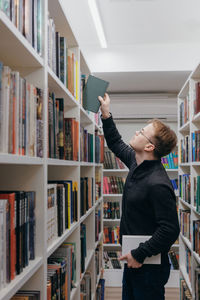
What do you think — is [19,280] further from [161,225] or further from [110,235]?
[110,235]

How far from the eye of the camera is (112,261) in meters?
4.28

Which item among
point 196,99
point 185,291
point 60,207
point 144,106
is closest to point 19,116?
point 60,207

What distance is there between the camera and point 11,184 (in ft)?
3.99

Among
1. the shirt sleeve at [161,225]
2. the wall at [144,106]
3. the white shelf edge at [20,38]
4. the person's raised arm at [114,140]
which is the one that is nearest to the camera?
the white shelf edge at [20,38]

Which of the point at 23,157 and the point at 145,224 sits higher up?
the point at 23,157

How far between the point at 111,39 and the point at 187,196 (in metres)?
1.88

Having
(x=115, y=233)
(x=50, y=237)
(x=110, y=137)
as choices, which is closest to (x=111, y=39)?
(x=110, y=137)

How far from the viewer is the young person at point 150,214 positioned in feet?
5.44

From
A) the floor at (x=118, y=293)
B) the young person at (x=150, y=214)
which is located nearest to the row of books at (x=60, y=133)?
the young person at (x=150, y=214)

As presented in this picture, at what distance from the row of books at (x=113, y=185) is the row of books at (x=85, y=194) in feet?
5.81

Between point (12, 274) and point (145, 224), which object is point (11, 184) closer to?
point (12, 274)

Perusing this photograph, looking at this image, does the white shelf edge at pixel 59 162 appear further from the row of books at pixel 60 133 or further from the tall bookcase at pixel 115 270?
the tall bookcase at pixel 115 270

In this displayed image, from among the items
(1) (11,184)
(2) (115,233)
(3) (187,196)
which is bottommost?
(2) (115,233)

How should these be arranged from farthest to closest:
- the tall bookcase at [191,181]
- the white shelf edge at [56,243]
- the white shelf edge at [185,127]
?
the white shelf edge at [185,127]
the tall bookcase at [191,181]
the white shelf edge at [56,243]
